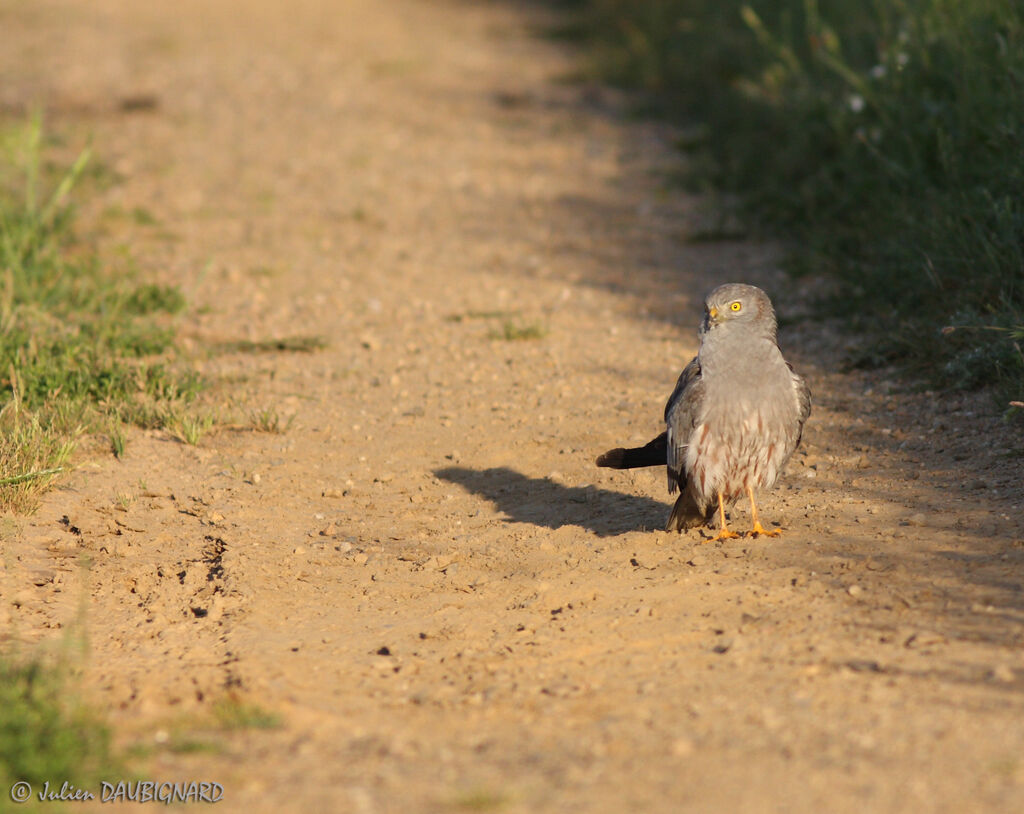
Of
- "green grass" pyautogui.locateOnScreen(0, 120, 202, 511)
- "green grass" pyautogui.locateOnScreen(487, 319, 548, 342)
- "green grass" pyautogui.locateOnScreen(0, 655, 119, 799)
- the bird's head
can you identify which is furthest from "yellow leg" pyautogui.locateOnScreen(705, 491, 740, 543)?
"green grass" pyautogui.locateOnScreen(0, 120, 202, 511)

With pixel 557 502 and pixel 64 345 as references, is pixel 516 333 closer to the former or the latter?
pixel 557 502

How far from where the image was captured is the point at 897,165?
22.9 ft

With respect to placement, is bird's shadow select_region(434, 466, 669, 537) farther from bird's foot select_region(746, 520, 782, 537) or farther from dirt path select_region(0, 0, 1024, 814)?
bird's foot select_region(746, 520, 782, 537)

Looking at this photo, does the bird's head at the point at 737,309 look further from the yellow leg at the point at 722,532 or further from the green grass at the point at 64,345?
the green grass at the point at 64,345

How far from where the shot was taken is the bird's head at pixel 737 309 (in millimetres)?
4516

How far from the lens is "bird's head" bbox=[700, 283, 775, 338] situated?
4.52m

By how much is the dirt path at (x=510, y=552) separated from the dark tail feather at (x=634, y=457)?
0.23 m

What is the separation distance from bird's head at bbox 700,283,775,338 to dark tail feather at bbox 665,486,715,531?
26.0 inches

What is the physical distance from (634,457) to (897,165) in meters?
3.21

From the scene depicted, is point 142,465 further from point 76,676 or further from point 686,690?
point 686,690

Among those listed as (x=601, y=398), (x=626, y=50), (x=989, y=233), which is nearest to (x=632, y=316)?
(x=601, y=398)

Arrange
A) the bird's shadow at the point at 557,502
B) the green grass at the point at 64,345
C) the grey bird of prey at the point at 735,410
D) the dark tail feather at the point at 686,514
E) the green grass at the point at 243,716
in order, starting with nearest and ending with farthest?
the green grass at the point at 243,716
the grey bird of prey at the point at 735,410
the dark tail feather at the point at 686,514
the bird's shadow at the point at 557,502
the green grass at the point at 64,345

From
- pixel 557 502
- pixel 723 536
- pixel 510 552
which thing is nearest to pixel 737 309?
pixel 723 536

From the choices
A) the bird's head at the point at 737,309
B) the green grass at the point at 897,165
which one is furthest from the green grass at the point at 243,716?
the green grass at the point at 897,165
